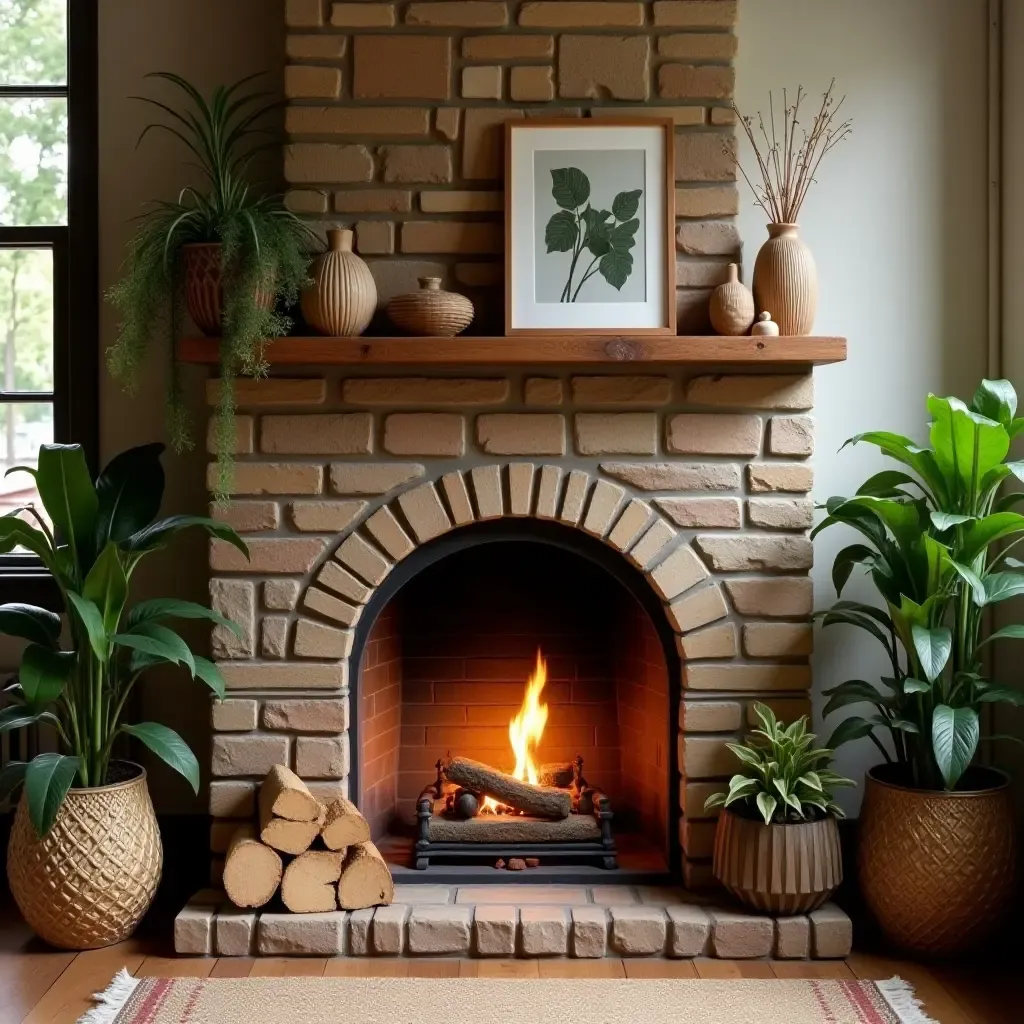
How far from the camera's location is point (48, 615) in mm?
2629

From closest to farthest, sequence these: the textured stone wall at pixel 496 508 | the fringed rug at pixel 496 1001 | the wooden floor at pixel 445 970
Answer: the fringed rug at pixel 496 1001 < the wooden floor at pixel 445 970 < the textured stone wall at pixel 496 508

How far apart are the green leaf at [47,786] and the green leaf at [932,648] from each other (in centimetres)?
184

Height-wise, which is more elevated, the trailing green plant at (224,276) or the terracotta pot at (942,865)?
the trailing green plant at (224,276)

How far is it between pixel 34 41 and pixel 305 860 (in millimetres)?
2309

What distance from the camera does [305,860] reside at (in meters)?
2.57

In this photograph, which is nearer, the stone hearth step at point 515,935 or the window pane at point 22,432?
the stone hearth step at point 515,935

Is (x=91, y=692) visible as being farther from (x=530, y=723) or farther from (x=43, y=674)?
(x=530, y=723)

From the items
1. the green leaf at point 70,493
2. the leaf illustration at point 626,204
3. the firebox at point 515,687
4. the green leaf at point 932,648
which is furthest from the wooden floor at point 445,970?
the leaf illustration at point 626,204

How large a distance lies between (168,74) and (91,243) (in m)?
0.50

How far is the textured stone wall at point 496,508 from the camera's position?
2725 mm

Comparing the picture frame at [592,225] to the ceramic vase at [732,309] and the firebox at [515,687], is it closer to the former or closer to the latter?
the ceramic vase at [732,309]

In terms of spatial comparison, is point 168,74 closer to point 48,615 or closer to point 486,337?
point 486,337

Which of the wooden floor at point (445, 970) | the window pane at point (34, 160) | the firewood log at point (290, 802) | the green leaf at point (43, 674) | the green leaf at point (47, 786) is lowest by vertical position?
the wooden floor at point (445, 970)

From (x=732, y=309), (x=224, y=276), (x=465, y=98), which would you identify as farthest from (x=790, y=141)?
(x=224, y=276)
